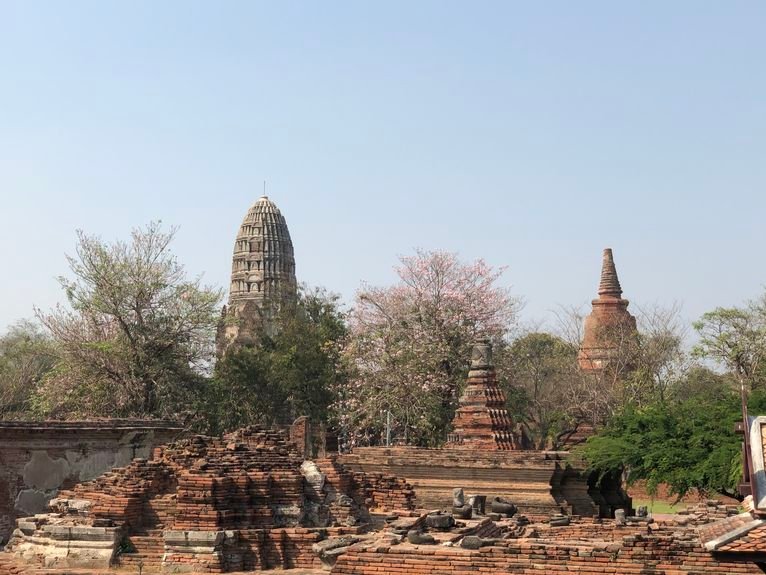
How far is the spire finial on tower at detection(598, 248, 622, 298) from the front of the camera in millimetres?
49750

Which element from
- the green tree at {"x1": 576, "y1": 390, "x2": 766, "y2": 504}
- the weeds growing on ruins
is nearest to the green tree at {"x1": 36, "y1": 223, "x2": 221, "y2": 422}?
the weeds growing on ruins

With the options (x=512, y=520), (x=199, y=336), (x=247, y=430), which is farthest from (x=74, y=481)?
(x=199, y=336)

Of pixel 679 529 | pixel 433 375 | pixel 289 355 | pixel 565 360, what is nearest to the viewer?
pixel 679 529

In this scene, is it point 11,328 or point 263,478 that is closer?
point 263,478

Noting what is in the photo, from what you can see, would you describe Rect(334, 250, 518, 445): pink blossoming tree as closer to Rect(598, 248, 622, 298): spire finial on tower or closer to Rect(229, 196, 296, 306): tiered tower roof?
Rect(598, 248, 622, 298): spire finial on tower

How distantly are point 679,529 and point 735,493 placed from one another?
7.44 m

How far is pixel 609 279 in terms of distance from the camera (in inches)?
1978

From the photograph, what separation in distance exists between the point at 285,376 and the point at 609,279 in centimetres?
1788

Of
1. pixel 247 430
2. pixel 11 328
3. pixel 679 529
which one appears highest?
pixel 11 328

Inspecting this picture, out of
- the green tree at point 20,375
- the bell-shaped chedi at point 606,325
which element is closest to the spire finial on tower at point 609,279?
the bell-shaped chedi at point 606,325

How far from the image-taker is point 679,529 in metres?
15.7

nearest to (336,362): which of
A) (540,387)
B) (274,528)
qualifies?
(540,387)

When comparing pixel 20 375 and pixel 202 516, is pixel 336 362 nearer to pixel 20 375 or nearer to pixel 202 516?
pixel 20 375

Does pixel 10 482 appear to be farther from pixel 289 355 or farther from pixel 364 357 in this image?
pixel 289 355
